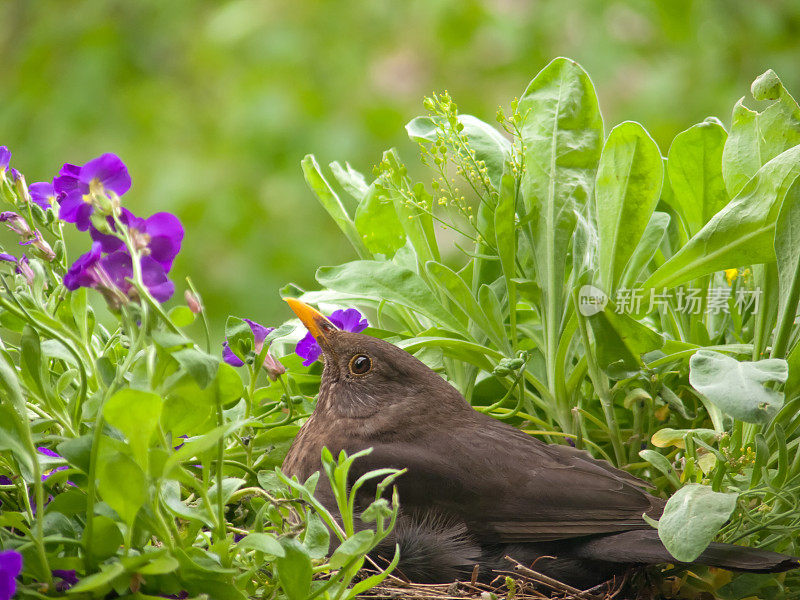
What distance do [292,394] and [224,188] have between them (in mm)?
2340

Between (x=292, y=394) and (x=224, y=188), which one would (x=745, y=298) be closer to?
(x=292, y=394)

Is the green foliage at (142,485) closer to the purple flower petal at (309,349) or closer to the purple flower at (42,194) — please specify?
the purple flower at (42,194)

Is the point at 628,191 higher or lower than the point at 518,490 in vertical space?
higher

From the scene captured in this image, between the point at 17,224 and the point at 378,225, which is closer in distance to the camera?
the point at 17,224

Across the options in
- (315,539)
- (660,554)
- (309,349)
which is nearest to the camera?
(315,539)

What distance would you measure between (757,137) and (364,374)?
75 cm

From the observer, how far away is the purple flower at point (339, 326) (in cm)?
163

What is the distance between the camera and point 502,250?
1.47 metres

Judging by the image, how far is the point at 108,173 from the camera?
998 mm

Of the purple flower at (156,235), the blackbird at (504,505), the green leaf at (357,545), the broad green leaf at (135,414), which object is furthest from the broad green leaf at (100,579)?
the blackbird at (504,505)

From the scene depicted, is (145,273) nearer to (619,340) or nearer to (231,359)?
(231,359)

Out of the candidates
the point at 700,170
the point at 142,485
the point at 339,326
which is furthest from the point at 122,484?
the point at 700,170

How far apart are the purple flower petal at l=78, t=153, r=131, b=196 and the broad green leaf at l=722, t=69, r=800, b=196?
3.05 feet

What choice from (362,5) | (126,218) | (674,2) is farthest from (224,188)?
(126,218)
